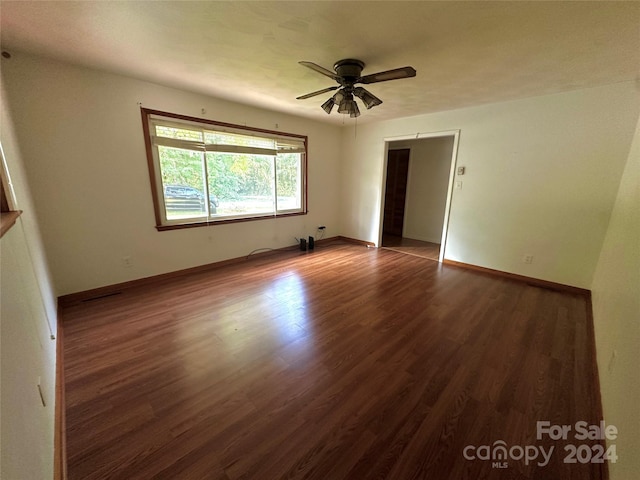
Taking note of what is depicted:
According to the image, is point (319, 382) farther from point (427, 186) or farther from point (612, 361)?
point (427, 186)

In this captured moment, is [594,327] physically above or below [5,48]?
below

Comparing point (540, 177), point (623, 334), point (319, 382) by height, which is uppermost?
point (540, 177)

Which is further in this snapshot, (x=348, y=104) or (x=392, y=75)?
(x=348, y=104)

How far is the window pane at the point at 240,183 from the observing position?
12.0ft

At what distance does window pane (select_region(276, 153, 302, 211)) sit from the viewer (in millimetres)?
4464

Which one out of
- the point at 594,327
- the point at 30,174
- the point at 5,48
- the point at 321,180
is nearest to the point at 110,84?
the point at 5,48

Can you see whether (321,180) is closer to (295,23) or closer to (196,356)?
(295,23)

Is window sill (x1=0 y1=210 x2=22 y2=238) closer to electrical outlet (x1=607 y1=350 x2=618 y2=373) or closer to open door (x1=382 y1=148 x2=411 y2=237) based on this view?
electrical outlet (x1=607 y1=350 x2=618 y2=373)

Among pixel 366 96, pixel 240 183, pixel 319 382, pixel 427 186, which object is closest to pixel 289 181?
pixel 240 183

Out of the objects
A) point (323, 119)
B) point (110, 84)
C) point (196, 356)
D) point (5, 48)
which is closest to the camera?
point (196, 356)

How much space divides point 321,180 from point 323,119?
3.66 ft

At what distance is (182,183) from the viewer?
334 centimetres

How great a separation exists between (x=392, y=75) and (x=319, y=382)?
7.66 ft

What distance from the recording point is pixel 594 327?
7.61ft
